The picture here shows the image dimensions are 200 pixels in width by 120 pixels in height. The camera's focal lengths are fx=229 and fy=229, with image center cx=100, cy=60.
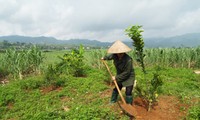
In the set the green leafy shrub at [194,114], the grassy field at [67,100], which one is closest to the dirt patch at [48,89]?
the grassy field at [67,100]

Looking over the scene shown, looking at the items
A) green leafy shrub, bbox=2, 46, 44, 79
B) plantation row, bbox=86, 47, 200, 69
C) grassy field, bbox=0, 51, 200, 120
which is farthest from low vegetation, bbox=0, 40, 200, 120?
plantation row, bbox=86, 47, 200, 69

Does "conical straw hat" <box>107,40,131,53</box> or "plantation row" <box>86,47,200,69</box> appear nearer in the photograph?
"conical straw hat" <box>107,40,131,53</box>

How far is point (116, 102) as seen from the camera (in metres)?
6.05

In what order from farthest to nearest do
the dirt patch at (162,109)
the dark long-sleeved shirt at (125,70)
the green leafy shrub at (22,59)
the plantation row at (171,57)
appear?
the plantation row at (171,57)
the green leafy shrub at (22,59)
the dirt patch at (162,109)
the dark long-sleeved shirt at (125,70)

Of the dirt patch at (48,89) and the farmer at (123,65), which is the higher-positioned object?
the farmer at (123,65)

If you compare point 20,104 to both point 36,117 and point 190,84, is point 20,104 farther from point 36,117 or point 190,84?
point 190,84

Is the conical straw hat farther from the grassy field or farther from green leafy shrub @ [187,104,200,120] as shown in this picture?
green leafy shrub @ [187,104,200,120]

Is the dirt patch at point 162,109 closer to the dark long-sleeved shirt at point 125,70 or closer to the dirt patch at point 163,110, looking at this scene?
the dirt patch at point 163,110

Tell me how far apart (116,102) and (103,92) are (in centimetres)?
179

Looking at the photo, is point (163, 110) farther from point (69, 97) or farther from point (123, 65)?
point (69, 97)

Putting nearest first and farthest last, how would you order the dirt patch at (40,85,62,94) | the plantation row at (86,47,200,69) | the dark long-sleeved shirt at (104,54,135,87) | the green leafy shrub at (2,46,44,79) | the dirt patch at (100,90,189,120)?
1. the dark long-sleeved shirt at (104,54,135,87)
2. the dirt patch at (100,90,189,120)
3. the dirt patch at (40,85,62,94)
4. the green leafy shrub at (2,46,44,79)
5. the plantation row at (86,47,200,69)

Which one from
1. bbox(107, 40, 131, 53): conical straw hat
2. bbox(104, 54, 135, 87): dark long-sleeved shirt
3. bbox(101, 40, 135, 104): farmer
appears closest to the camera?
bbox(107, 40, 131, 53): conical straw hat

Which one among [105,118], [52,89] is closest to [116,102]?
[105,118]

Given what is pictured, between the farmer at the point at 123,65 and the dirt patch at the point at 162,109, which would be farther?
the dirt patch at the point at 162,109
